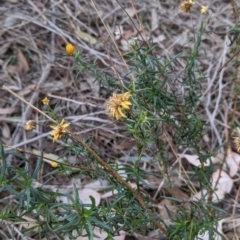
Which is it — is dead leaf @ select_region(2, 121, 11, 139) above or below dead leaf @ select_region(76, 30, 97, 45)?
below

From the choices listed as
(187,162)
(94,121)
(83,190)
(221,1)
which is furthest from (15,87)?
(221,1)

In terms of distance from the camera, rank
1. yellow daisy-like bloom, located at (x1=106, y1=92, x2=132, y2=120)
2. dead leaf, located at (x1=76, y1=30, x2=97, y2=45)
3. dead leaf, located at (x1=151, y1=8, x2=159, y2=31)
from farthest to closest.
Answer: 1. dead leaf, located at (x1=151, y1=8, x2=159, y2=31)
2. dead leaf, located at (x1=76, y1=30, x2=97, y2=45)
3. yellow daisy-like bloom, located at (x1=106, y1=92, x2=132, y2=120)

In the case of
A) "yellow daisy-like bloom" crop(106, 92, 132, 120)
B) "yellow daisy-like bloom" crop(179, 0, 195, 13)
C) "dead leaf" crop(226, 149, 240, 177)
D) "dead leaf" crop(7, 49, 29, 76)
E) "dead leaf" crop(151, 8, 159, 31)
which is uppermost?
"yellow daisy-like bloom" crop(179, 0, 195, 13)

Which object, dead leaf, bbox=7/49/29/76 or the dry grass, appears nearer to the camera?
the dry grass

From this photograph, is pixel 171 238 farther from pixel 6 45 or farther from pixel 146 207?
pixel 6 45

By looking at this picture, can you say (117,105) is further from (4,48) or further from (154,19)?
(154,19)

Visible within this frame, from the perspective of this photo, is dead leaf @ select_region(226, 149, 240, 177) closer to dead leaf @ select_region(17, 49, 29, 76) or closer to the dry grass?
the dry grass

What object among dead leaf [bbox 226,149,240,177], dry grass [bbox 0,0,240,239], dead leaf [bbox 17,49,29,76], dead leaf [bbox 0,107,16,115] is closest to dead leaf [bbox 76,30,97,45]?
dry grass [bbox 0,0,240,239]

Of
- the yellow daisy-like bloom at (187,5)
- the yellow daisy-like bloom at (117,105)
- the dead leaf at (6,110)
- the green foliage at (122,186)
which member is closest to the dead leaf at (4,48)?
the dead leaf at (6,110)

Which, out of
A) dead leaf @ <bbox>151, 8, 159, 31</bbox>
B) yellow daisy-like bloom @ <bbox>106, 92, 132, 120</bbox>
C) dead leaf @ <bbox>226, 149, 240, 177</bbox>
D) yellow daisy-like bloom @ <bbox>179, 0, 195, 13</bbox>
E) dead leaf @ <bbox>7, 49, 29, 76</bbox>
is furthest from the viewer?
dead leaf @ <bbox>151, 8, 159, 31</bbox>

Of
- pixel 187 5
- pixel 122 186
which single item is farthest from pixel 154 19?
pixel 122 186
